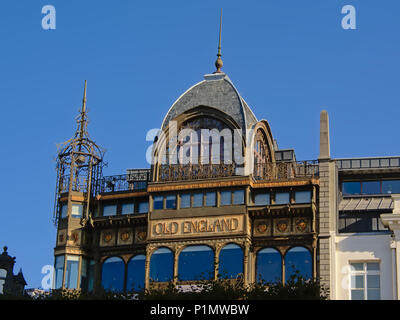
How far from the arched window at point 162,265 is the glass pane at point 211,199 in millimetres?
3865

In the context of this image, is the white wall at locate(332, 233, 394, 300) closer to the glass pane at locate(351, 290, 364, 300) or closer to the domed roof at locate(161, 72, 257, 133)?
the glass pane at locate(351, 290, 364, 300)

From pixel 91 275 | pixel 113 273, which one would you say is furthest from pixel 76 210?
pixel 113 273

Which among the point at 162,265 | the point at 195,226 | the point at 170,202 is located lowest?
the point at 162,265

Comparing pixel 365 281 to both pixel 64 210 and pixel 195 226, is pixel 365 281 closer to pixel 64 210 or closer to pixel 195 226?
pixel 195 226

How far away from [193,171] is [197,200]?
6.39 ft

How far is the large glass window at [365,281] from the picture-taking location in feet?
196

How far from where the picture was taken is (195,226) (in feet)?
220

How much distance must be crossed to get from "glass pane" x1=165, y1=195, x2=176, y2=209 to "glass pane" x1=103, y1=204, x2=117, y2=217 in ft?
13.9

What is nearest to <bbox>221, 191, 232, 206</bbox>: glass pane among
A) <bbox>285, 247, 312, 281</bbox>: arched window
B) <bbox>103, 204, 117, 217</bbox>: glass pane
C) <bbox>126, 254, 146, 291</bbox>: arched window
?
<bbox>285, 247, 312, 281</bbox>: arched window

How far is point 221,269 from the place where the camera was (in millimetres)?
65062

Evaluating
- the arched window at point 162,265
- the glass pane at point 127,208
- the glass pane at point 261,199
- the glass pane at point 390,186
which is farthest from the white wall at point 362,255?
the glass pane at point 127,208

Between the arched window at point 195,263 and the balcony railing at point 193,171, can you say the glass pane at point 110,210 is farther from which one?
the arched window at point 195,263
